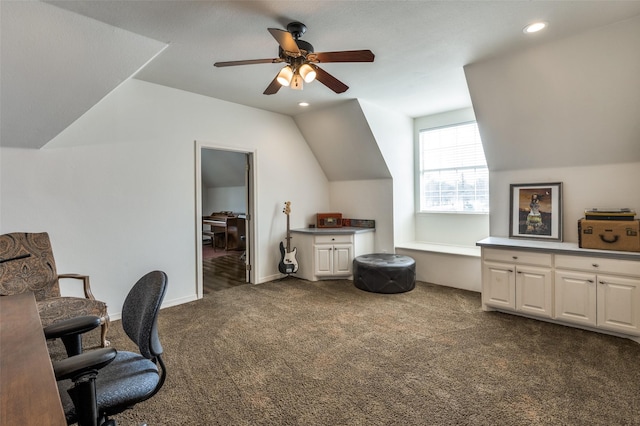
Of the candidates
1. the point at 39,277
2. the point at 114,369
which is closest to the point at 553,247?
the point at 114,369

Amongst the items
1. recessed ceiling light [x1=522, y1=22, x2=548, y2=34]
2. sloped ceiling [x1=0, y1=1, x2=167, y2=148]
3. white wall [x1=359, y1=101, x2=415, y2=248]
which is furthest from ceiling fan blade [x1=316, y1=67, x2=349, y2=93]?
white wall [x1=359, y1=101, x2=415, y2=248]

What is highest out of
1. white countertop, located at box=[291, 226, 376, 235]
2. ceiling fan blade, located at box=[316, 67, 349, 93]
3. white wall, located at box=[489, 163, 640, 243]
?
ceiling fan blade, located at box=[316, 67, 349, 93]

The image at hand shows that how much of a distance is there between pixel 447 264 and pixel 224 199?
638 centimetres

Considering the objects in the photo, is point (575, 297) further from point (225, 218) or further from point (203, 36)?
point (225, 218)

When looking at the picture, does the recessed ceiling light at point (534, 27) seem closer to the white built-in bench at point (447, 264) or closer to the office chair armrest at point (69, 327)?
the white built-in bench at point (447, 264)

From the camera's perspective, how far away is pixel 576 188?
11.4 feet

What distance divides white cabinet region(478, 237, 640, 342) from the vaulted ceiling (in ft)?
6.35

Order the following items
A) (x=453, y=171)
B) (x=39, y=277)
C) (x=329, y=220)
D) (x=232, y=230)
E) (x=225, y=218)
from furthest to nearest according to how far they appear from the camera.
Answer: (x=225, y=218) < (x=232, y=230) < (x=329, y=220) < (x=453, y=171) < (x=39, y=277)

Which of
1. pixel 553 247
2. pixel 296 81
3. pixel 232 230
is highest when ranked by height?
pixel 296 81

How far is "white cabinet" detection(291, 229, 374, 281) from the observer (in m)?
4.86

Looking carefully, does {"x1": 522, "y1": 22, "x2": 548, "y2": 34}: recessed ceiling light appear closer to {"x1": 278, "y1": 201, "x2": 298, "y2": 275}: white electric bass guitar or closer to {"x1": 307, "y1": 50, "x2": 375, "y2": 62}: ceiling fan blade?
{"x1": 307, "y1": 50, "x2": 375, "y2": 62}: ceiling fan blade

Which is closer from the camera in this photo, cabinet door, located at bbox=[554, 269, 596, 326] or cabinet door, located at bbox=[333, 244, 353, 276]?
cabinet door, located at bbox=[554, 269, 596, 326]

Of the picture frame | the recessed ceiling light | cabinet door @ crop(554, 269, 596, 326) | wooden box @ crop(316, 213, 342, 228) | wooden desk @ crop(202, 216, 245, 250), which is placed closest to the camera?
the recessed ceiling light

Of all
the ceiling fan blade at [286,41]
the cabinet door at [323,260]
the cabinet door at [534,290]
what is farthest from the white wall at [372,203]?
the ceiling fan blade at [286,41]
